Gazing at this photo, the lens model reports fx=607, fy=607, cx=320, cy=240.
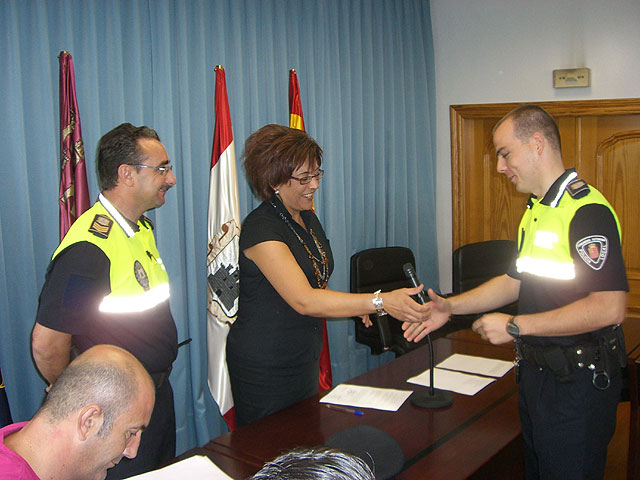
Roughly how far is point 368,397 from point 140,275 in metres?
0.94

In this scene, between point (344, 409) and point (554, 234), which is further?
point (344, 409)

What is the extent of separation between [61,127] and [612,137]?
3.85 meters

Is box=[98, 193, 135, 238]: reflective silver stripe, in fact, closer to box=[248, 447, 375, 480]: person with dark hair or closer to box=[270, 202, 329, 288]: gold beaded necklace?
box=[270, 202, 329, 288]: gold beaded necklace

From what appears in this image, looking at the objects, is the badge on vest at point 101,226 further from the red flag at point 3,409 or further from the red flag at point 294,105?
the red flag at point 294,105

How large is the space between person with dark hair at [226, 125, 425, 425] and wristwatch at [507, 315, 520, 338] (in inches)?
16.4

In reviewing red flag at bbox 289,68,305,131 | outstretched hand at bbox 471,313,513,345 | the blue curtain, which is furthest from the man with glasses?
red flag at bbox 289,68,305,131

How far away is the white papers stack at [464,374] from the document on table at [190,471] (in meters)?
1.01

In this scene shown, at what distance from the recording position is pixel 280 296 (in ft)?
7.64

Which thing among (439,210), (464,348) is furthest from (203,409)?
(439,210)

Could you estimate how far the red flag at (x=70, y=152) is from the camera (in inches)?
106

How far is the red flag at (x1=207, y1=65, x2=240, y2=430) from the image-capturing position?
3.31 metres

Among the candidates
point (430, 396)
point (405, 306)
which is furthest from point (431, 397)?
point (405, 306)

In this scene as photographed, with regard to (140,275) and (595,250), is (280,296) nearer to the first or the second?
(140,275)

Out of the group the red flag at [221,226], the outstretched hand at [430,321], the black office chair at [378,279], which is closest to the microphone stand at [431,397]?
the outstretched hand at [430,321]
